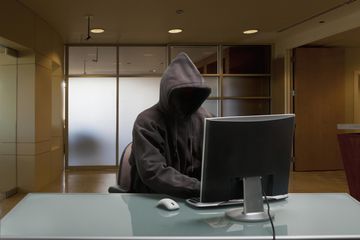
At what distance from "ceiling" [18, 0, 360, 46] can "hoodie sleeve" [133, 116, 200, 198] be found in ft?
11.7

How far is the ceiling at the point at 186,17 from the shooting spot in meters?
5.13

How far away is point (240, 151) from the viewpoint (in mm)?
1437

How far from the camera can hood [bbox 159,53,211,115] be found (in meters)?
1.98

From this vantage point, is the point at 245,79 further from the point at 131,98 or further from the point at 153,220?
the point at 153,220

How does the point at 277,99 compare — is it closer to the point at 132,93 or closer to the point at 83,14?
the point at 132,93

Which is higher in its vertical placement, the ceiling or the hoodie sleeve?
the ceiling

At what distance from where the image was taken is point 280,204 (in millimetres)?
1766

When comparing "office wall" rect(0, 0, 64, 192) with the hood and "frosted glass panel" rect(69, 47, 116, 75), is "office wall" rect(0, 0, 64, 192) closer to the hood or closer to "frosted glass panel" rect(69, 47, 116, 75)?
"frosted glass panel" rect(69, 47, 116, 75)

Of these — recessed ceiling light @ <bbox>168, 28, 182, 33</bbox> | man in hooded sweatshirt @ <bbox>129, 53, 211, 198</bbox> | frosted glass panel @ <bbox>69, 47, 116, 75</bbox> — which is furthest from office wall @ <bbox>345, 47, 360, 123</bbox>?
man in hooded sweatshirt @ <bbox>129, 53, 211, 198</bbox>

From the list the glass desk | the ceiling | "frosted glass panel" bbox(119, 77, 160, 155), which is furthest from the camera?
"frosted glass panel" bbox(119, 77, 160, 155)

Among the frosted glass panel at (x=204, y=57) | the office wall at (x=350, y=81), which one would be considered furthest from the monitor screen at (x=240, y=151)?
the office wall at (x=350, y=81)

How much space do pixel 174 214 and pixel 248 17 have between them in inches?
193

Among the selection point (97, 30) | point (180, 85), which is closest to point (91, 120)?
point (97, 30)

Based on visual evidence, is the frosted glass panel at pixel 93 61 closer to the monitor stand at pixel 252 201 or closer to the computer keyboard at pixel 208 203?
the computer keyboard at pixel 208 203
